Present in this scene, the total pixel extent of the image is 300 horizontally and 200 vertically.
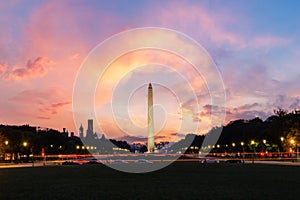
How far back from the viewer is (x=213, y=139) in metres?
196

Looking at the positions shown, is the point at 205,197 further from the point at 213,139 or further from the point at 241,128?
the point at 213,139

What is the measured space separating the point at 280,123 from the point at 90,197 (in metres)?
86.8

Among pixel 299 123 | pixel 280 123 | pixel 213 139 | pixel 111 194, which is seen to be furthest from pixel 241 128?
pixel 111 194

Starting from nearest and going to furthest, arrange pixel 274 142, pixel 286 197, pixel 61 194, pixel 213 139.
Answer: pixel 286 197 → pixel 61 194 → pixel 274 142 → pixel 213 139

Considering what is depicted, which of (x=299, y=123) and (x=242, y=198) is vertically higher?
(x=299, y=123)

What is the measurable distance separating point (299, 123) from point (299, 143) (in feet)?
14.9

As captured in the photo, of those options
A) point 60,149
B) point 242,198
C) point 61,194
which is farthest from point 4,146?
point 242,198

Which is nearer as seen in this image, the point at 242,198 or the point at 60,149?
the point at 242,198

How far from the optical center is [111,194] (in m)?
23.2

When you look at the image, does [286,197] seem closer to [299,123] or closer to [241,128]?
[299,123]

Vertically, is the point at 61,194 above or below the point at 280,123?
below

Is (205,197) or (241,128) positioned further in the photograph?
(241,128)

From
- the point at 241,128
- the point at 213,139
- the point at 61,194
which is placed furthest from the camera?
the point at 213,139

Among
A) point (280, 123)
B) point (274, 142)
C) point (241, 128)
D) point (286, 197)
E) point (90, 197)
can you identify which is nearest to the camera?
point (286, 197)
